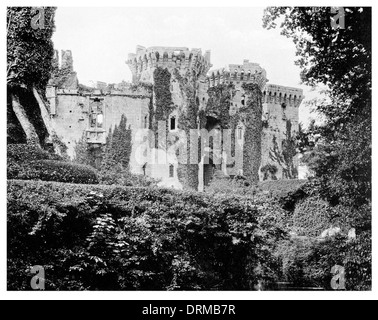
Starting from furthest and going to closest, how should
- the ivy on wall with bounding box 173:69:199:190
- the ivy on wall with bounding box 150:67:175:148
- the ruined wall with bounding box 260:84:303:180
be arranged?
the ruined wall with bounding box 260:84:303:180 < the ivy on wall with bounding box 150:67:175:148 < the ivy on wall with bounding box 173:69:199:190

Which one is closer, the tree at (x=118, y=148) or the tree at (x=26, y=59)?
the tree at (x=26, y=59)

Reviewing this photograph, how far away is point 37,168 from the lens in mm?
14562

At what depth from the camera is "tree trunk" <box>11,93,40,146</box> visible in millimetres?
16359

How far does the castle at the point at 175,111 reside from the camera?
37906 millimetres

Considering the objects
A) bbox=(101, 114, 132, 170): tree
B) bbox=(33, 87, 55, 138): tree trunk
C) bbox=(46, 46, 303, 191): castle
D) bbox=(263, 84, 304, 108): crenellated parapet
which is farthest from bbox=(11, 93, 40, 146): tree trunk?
bbox=(263, 84, 304, 108): crenellated parapet

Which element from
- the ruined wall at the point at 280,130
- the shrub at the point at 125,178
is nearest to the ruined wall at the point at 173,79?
the shrub at the point at 125,178

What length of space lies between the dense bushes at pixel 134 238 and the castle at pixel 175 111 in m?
21.2

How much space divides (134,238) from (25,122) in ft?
20.2

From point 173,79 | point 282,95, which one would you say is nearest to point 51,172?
point 173,79

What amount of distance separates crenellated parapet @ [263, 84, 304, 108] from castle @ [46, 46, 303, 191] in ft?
17.7

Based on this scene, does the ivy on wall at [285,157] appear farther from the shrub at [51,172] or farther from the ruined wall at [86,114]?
the shrub at [51,172]

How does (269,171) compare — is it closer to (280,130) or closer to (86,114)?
(280,130)

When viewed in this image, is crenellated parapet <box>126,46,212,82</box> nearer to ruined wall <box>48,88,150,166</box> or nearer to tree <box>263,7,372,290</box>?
ruined wall <box>48,88,150,166</box>
